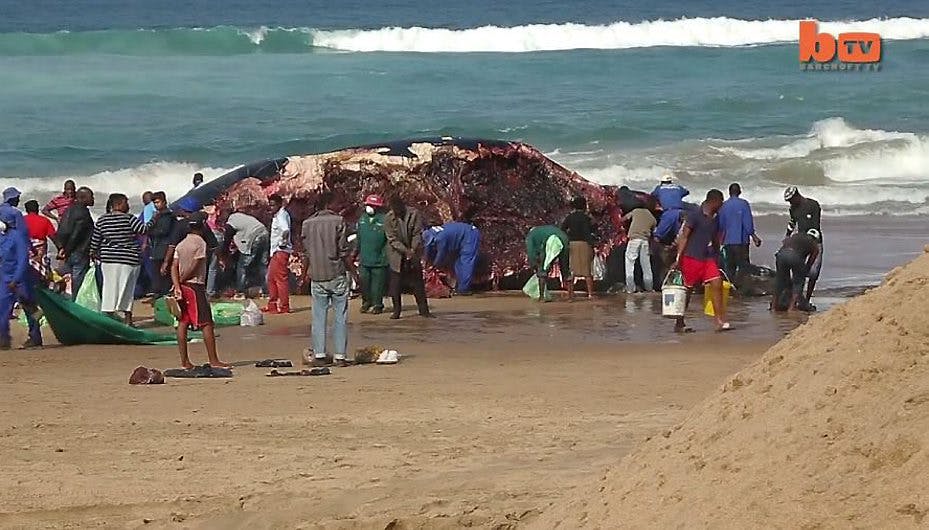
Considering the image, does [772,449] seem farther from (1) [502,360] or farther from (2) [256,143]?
(2) [256,143]

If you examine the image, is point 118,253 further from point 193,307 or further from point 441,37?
point 441,37

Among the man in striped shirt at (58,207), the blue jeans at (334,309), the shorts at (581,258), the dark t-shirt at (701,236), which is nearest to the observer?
the blue jeans at (334,309)

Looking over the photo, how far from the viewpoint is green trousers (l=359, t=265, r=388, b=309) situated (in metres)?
17.9

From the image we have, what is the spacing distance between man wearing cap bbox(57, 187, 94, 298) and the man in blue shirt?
24.9ft

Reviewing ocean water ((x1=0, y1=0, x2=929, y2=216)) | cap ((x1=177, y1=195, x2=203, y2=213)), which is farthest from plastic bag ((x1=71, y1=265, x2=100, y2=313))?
ocean water ((x1=0, y1=0, x2=929, y2=216))

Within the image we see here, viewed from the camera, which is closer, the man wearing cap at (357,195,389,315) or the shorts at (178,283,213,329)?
the shorts at (178,283,213,329)

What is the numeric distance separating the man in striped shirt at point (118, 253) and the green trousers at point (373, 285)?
2.82 m

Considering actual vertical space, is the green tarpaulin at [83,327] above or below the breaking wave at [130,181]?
below

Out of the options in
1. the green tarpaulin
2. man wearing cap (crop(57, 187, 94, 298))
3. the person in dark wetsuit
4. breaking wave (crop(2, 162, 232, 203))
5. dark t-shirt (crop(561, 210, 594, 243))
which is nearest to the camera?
the green tarpaulin

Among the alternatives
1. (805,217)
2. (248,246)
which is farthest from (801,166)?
(248,246)

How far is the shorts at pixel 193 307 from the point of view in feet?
43.1

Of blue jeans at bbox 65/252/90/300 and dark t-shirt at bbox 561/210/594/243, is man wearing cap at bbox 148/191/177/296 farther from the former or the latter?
dark t-shirt at bbox 561/210/594/243

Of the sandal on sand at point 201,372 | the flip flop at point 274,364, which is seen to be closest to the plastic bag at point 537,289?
the flip flop at point 274,364

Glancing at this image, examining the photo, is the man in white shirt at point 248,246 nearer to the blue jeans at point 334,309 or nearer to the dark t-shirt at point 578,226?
the dark t-shirt at point 578,226
